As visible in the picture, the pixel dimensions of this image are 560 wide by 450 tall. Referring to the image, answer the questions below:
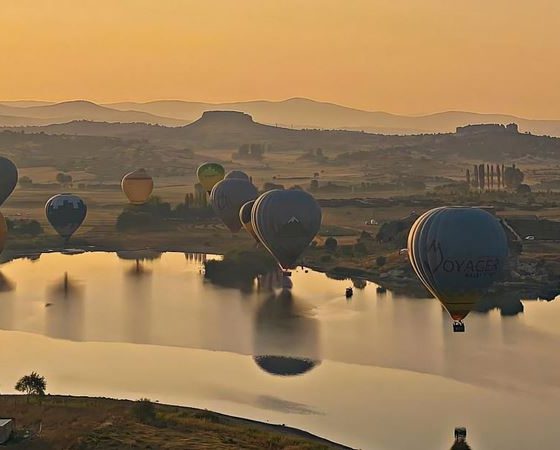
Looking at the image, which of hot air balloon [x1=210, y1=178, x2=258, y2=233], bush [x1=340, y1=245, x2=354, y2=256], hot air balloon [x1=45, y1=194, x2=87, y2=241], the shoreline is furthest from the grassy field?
hot air balloon [x1=210, y1=178, x2=258, y2=233]

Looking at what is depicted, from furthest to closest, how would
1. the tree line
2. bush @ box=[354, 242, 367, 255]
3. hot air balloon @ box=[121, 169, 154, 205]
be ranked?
1. the tree line
2. hot air balloon @ box=[121, 169, 154, 205]
3. bush @ box=[354, 242, 367, 255]

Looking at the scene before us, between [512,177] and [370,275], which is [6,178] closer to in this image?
[370,275]

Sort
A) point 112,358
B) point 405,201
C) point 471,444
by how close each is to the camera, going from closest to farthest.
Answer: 1. point 471,444
2. point 112,358
3. point 405,201

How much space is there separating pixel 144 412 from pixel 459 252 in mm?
10539

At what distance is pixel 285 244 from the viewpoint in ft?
154

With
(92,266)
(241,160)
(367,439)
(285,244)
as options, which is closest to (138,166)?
(241,160)

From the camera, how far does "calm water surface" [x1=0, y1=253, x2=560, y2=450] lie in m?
27.3

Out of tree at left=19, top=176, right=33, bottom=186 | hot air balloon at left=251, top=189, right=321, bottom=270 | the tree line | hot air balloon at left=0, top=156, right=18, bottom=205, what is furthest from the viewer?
tree at left=19, top=176, right=33, bottom=186

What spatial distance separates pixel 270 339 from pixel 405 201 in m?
54.2

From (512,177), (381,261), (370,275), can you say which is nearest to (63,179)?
(512,177)

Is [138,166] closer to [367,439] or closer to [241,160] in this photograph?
[241,160]

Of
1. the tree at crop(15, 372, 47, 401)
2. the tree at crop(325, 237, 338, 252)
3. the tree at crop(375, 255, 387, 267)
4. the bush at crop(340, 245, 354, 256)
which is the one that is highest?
the tree at crop(325, 237, 338, 252)

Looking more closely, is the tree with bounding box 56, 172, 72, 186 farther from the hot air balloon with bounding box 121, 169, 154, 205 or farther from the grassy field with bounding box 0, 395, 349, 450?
the grassy field with bounding box 0, 395, 349, 450

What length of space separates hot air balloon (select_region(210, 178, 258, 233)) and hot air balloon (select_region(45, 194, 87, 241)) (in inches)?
Answer: 299
